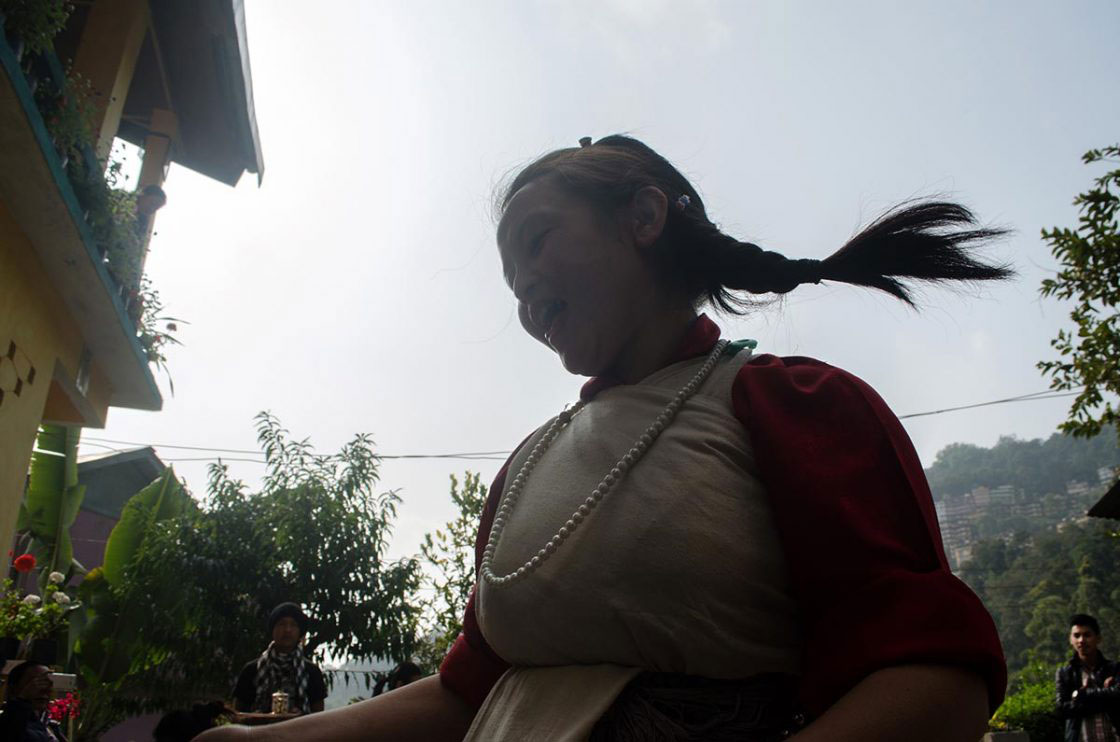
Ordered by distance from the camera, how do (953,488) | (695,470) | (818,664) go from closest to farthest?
(818,664) → (695,470) → (953,488)

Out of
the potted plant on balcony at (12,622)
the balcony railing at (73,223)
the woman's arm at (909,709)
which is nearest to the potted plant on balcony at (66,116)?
the balcony railing at (73,223)

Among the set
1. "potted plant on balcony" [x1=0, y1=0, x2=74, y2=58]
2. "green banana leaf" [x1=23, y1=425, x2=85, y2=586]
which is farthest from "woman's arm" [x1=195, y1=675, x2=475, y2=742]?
"green banana leaf" [x1=23, y1=425, x2=85, y2=586]

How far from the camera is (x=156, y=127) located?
10.0 metres

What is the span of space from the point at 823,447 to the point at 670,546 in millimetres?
207

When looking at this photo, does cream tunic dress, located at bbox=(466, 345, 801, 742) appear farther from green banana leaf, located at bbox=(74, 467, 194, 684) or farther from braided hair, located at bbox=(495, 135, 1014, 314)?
green banana leaf, located at bbox=(74, 467, 194, 684)

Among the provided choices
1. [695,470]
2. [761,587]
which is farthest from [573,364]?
[761,587]

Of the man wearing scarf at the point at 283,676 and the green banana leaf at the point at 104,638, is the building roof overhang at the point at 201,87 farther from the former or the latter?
the man wearing scarf at the point at 283,676

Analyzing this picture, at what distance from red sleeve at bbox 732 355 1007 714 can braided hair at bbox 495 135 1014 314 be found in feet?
0.91

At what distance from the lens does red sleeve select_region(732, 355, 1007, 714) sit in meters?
0.74

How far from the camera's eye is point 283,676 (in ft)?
20.0

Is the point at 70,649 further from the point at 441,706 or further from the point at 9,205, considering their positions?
the point at 441,706

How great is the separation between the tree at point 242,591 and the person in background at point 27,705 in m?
3.62

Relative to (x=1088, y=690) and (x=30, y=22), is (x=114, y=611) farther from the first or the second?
(x=1088, y=690)

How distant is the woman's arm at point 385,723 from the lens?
3.52 ft
